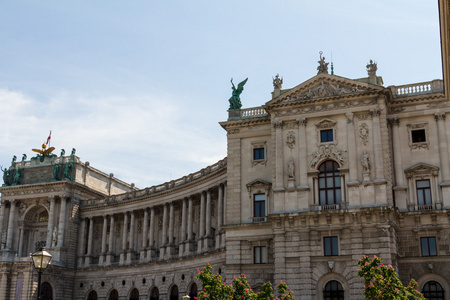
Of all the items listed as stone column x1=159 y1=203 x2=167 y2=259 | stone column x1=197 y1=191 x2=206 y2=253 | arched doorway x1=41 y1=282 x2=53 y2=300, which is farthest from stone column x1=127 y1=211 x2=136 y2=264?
stone column x1=197 y1=191 x2=206 y2=253

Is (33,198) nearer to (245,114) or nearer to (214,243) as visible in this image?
(214,243)

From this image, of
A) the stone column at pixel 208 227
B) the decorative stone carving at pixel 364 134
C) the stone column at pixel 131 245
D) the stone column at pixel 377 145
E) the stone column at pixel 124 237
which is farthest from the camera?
the stone column at pixel 124 237

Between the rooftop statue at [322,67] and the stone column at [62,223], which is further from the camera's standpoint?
the stone column at [62,223]

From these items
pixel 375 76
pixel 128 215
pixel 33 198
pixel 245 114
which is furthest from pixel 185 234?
pixel 375 76

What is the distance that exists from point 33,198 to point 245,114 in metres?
44.2

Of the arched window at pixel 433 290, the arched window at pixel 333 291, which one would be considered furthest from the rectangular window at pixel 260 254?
the arched window at pixel 433 290

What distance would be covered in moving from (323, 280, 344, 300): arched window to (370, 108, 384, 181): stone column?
10.1 meters

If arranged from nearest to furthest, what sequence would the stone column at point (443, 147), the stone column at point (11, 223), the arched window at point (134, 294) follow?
the stone column at point (443, 147)
the arched window at point (134, 294)
the stone column at point (11, 223)

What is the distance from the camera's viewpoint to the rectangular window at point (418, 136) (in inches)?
2237

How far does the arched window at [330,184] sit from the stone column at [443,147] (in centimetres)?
952

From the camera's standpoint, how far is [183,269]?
76.7 metres

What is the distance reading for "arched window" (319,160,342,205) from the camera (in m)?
55.5

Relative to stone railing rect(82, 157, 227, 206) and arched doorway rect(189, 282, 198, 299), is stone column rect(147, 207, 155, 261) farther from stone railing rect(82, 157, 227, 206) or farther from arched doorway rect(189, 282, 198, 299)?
arched doorway rect(189, 282, 198, 299)

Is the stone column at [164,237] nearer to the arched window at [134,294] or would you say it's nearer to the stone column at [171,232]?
the stone column at [171,232]
